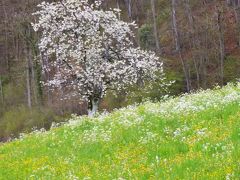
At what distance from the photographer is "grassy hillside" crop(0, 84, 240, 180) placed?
1013cm

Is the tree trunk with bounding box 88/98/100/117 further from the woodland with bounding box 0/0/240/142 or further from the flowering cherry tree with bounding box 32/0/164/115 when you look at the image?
the woodland with bounding box 0/0/240/142

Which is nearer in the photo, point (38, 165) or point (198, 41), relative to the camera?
point (38, 165)

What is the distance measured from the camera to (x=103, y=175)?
1112 centimetres

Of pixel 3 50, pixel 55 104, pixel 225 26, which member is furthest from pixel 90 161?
pixel 3 50

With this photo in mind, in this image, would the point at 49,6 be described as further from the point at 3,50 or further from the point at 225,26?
the point at 3,50

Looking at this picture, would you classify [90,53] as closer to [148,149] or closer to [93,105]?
[93,105]

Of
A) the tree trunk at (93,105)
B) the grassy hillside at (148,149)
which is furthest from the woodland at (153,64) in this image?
Result: the grassy hillside at (148,149)

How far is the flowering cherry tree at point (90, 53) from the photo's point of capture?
3591 cm

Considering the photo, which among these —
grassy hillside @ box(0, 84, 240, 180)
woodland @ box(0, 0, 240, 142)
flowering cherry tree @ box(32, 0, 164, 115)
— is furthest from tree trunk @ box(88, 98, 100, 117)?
grassy hillside @ box(0, 84, 240, 180)

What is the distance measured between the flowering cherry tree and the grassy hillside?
15.6 m

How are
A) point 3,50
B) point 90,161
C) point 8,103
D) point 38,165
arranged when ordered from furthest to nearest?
1. point 3,50
2. point 8,103
3. point 38,165
4. point 90,161

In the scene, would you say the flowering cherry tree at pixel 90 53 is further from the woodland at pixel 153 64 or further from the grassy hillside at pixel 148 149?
the grassy hillside at pixel 148 149

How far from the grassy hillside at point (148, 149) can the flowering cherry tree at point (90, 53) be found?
614 inches

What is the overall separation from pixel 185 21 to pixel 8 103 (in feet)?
102
